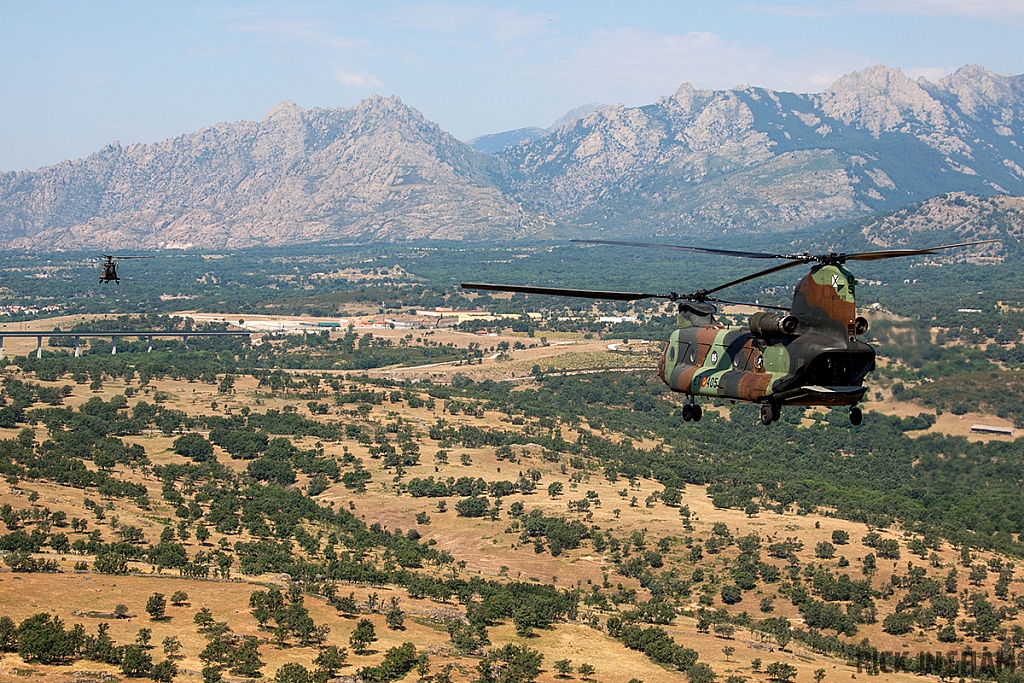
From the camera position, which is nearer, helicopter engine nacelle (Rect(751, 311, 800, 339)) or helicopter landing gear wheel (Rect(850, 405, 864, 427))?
helicopter landing gear wheel (Rect(850, 405, 864, 427))

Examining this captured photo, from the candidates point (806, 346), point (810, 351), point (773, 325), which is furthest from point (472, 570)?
point (810, 351)

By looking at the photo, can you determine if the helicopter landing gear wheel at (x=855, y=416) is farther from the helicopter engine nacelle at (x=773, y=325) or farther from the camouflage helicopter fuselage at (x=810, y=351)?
the helicopter engine nacelle at (x=773, y=325)

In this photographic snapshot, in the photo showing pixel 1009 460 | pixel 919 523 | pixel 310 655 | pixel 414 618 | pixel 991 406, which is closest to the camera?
pixel 310 655

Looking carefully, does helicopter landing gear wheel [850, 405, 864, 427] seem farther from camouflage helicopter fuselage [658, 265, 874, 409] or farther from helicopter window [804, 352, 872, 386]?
helicopter window [804, 352, 872, 386]

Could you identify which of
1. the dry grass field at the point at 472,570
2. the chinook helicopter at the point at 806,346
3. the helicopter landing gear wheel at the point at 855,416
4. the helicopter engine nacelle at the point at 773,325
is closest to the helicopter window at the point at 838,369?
the chinook helicopter at the point at 806,346

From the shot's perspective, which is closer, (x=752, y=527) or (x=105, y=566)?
(x=105, y=566)

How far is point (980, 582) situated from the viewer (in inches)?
3634

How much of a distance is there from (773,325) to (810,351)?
6.62ft

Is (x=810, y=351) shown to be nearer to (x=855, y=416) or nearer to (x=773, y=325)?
(x=773, y=325)

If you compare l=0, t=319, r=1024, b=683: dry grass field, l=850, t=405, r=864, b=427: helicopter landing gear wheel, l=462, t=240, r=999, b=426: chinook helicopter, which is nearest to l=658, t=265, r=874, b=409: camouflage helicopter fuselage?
l=462, t=240, r=999, b=426: chinook helicopter

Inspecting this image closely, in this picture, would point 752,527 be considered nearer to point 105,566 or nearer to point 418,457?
point 418,457

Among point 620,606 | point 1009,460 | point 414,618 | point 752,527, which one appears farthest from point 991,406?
point 414,618

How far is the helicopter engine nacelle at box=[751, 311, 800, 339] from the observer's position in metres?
40.7

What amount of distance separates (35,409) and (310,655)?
8966 cm
